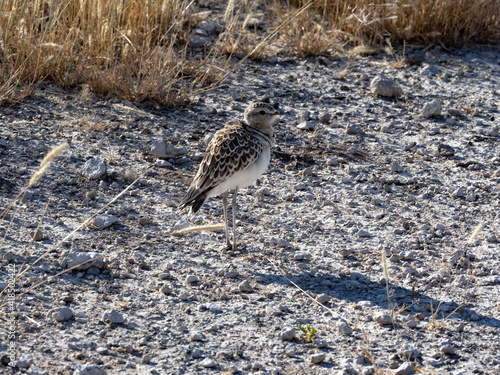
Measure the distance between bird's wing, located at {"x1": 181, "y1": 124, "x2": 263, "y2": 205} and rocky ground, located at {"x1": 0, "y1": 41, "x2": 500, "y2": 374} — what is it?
15.8 inches

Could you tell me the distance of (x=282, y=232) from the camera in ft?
17.8

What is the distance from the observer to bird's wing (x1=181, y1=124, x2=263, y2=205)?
16.8 feet

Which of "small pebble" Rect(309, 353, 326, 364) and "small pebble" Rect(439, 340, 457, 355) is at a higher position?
"small pebble" Rect(439, 340, 457, 355)

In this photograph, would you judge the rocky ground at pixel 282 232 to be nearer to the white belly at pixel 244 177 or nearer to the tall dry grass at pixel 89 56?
the tall dry grass at pixel 89 56

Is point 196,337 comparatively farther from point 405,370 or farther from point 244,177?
point 244,177

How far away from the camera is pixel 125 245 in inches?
201

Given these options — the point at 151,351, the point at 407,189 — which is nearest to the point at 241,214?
the point at 407,189

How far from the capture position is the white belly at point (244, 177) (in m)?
5.17

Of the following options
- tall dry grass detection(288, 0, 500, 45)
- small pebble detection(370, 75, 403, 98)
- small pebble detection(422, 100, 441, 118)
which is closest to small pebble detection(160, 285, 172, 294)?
small pebble detection(422, 100, 441, 118)

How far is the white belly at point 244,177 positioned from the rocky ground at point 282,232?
402mm

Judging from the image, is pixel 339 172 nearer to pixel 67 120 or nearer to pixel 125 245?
pixel 125 245

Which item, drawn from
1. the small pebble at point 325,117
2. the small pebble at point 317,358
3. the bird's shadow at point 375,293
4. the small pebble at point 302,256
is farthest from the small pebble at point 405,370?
the small pebble at point 325,117

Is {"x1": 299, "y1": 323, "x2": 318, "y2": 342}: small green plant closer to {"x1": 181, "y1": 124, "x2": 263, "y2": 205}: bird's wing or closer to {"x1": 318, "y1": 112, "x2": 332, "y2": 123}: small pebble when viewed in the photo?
{"x1": 181, "y1": 124, "x2": 263, "y2": 205}: bird's wing

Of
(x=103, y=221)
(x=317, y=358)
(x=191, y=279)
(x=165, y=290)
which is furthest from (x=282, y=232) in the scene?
(x=317, y=358)
